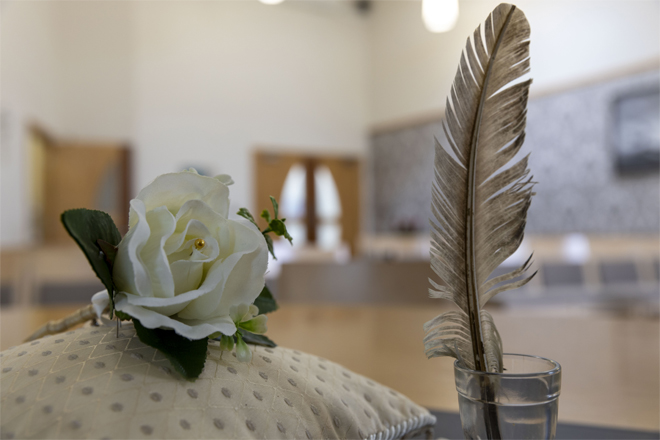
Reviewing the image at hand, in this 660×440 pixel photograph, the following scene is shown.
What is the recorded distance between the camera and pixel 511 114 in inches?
12.7

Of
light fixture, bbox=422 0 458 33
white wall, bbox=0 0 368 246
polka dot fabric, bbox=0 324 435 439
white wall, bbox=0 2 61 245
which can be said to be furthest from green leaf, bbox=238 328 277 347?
white wall, bbox=0 0 368 246

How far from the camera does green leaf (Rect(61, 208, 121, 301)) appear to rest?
0.93 ft

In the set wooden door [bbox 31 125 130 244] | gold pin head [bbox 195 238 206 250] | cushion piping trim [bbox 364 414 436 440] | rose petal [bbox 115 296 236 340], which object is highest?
wooden door [bbox 31 125 130 244]

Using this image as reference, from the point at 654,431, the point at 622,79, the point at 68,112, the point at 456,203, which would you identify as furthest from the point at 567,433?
the point at 68,112

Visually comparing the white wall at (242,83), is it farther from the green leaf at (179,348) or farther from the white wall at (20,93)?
the green leaf at (179,348)

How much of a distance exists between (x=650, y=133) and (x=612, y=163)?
52 cm

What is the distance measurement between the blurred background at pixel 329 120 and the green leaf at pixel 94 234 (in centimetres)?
337

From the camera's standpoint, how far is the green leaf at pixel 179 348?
1.01 ft

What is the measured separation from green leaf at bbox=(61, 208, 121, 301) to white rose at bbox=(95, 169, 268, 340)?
0.01 m

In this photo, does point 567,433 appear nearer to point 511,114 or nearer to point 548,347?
point 511,114

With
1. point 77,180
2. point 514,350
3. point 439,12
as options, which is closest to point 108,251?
point 514,350

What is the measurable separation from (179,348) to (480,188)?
0.22 meters

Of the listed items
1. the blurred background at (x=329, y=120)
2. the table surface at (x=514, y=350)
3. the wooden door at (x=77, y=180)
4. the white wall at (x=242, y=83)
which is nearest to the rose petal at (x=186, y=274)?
the table surface at (x=514, y=350)

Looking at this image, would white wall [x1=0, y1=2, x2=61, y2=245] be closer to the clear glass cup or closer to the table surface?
the table surface
